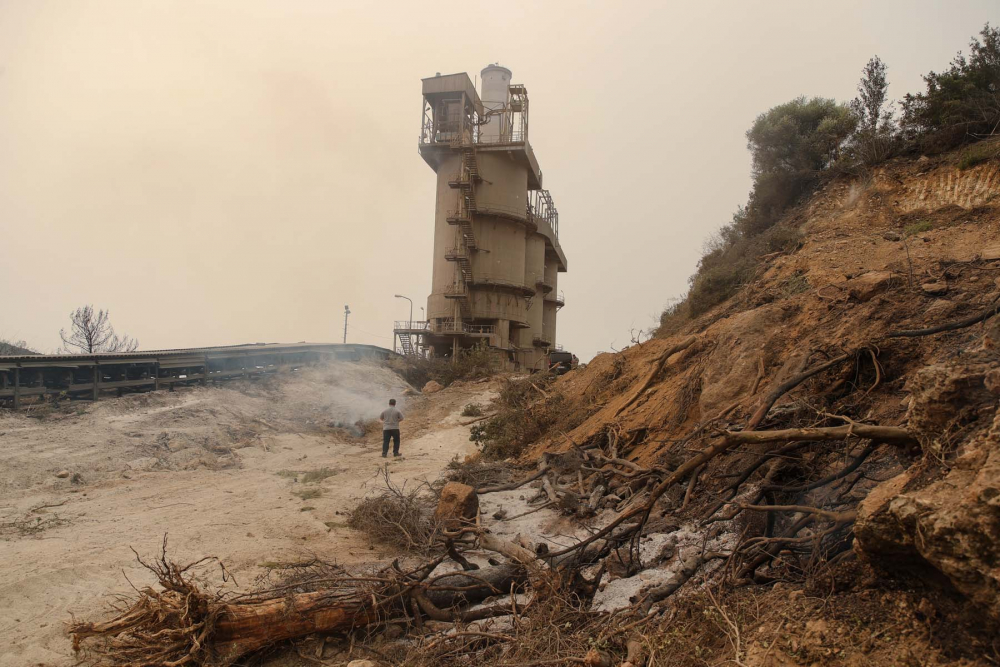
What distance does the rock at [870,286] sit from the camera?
720 cm

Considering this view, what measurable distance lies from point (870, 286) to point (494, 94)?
37.9m

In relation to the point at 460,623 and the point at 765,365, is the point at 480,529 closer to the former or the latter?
the point at 460,623

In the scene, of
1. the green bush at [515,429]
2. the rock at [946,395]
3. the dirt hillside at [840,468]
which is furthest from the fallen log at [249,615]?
the green bush at [515,429]

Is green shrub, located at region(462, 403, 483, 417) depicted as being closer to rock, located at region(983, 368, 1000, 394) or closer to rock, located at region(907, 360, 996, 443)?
rock, located at region(907, 360, 996, 443)

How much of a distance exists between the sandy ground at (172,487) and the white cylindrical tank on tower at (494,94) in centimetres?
2721

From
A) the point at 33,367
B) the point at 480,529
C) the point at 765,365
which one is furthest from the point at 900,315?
the point at 33,367

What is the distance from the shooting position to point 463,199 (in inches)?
1404

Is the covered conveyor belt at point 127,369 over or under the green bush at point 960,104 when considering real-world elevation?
under

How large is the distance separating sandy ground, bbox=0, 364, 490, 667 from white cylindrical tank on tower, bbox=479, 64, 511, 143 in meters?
27.2

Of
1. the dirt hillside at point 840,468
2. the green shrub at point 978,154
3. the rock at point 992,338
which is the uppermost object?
the green shrub at point 978,154

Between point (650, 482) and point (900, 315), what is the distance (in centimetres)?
330

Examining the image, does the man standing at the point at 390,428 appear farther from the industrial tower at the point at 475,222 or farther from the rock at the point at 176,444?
the industrial tower at the point at 475,222

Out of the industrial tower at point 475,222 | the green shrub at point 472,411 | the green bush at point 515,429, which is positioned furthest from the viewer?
the industrial tower at point 475,222

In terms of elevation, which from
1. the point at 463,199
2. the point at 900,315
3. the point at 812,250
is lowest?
the point at 900,315
